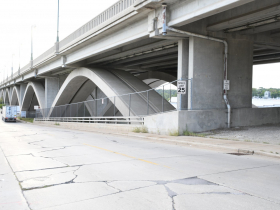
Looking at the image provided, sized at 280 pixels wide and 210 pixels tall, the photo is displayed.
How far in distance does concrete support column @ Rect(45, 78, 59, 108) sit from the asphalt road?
3860 cm

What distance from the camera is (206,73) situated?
15836 mm

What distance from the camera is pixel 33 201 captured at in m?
4.91

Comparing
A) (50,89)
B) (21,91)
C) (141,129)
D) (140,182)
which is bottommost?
(140,182)

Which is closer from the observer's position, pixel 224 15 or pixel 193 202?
pixel 193 202

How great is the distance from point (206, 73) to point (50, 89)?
A: 36.1m

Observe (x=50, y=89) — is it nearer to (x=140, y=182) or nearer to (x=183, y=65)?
(x=183, y=65)

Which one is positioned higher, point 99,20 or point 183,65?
point 99,20

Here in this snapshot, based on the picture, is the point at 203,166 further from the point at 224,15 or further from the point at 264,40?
the point at 264,40

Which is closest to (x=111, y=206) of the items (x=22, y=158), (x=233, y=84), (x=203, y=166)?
(x=203, y=166)

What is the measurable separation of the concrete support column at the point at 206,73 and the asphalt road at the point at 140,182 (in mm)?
6609

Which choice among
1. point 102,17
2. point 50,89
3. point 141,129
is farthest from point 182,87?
point 50,89

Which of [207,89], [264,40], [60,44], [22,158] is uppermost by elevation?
[60,44]

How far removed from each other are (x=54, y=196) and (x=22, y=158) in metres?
4.81

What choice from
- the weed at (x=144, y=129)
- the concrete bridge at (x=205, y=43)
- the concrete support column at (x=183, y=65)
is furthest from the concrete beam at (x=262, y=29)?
the weed at (x=144, y=129)
